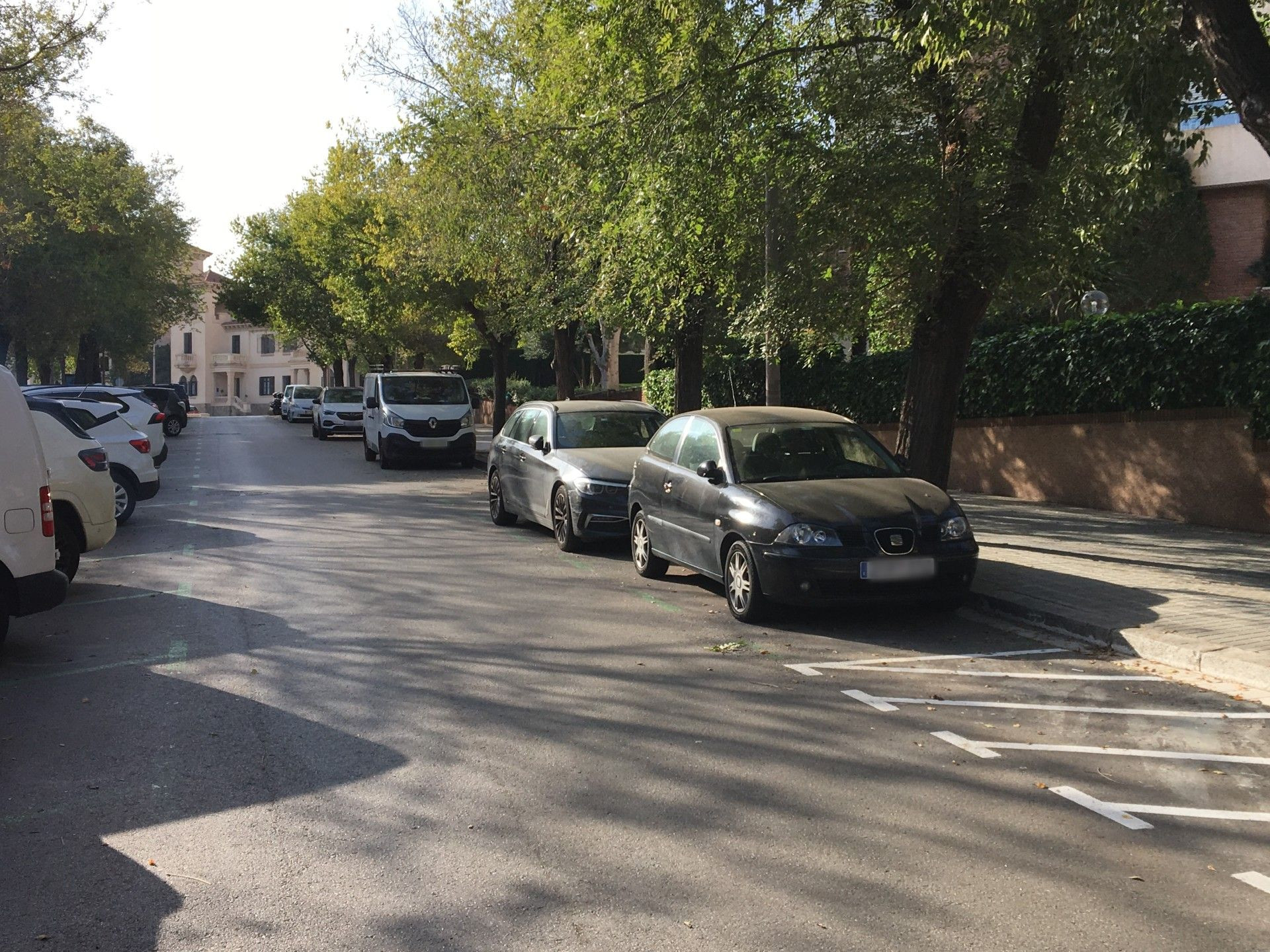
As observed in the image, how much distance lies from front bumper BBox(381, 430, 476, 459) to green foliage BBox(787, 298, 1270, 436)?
9517 mm

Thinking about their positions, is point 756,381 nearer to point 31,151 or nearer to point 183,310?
point 31,151

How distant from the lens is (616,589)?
417 inches

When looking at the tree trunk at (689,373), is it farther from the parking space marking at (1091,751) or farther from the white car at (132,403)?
the parking space marking at (1091,751)

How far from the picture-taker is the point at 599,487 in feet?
41.1

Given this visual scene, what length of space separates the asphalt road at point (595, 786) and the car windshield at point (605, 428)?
4.23m

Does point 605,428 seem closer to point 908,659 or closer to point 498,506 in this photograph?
point 498,506

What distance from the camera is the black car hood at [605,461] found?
12578 mm

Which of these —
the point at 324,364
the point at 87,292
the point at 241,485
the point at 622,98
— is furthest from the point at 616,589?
the point at 324,364

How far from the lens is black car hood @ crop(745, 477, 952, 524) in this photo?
871 cm

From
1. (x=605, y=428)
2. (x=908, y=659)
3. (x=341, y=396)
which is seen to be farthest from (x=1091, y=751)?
(x=341, y=396)

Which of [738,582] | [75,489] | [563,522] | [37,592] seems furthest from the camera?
[563,522]

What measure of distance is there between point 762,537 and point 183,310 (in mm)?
49227

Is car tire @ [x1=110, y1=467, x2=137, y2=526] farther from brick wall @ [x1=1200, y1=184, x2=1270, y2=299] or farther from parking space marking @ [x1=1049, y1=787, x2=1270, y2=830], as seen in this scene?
brick wall @ [x1=1200, y1=184, x2=1270, y2=299]

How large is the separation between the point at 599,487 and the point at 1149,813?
26.6ft
